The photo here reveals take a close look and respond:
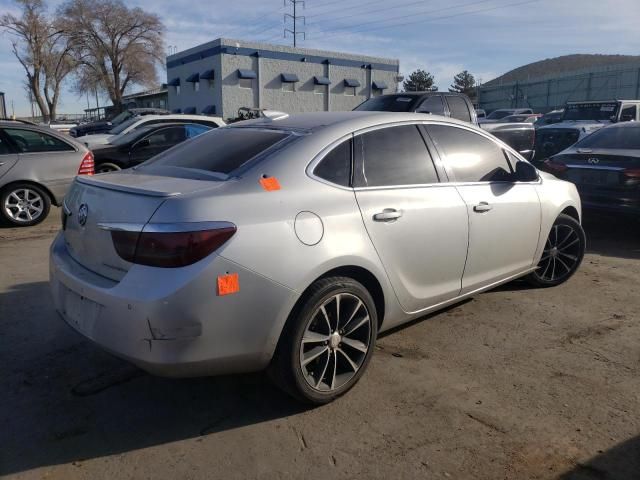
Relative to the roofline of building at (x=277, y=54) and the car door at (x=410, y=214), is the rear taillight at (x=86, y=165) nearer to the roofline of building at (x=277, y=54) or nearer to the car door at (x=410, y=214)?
the car door at (x=410, y=214)

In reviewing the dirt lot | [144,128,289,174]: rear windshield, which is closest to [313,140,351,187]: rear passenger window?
[144,128,289,174]: rear windshield

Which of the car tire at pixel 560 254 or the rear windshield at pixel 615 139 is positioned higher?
the rear windshield at pixel 615 139

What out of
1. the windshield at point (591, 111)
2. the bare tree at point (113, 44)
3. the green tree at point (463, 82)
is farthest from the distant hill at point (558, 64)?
the windshield at point (591, 111)

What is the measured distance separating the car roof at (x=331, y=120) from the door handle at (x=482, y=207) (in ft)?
2.22

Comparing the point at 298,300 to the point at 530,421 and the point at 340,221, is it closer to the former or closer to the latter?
the point at 340,221

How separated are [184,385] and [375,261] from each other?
55.5 inches

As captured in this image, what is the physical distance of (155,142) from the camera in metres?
11.1

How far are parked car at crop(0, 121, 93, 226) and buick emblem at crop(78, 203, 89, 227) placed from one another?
554 cm

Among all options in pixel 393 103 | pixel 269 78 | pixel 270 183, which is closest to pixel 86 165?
pixel 393 103

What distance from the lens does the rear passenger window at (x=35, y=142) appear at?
26.5ft

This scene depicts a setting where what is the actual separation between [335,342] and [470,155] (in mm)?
1920

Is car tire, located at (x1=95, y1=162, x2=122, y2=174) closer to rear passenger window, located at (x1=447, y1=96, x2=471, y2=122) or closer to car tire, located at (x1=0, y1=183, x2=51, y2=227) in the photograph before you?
car tire, located at (x1=0, y1=183, x2=51, y2=227)

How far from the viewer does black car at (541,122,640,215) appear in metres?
6.84

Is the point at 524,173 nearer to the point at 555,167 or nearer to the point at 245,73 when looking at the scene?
the point at 555,167
